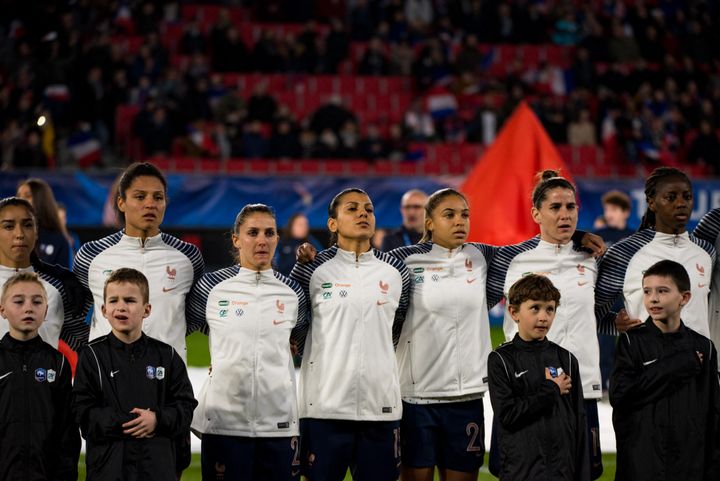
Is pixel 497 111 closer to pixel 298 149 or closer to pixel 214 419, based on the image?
pixel 298 149

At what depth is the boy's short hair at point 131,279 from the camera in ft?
16.9

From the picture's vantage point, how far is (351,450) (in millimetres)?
5555

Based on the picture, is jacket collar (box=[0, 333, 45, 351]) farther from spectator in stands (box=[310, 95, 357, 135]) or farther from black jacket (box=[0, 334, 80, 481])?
spectator in stands (box=[310, 95, 357, 135])

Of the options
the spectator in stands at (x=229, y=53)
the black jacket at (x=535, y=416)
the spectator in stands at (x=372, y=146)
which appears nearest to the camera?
the black jacket at (x=535, y=416)

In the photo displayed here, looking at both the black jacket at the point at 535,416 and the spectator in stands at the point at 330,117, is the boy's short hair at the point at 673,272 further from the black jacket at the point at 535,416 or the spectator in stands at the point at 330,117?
the spectator in stands at the point at 330,117

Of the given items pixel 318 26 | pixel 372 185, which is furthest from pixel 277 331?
pixel 318 26

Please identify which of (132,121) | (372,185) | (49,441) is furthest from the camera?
(132,121)

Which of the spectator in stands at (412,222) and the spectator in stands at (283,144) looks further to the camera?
the spectator in stands at (283,144)

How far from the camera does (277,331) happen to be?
18.0 feet

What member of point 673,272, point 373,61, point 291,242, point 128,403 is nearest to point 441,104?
point 373,61

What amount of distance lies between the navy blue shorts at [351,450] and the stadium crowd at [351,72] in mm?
11161

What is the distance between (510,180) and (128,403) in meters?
7.01

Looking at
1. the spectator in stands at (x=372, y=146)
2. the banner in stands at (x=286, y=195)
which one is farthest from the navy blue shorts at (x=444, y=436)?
the spectator in stands at (x=372, y=146)

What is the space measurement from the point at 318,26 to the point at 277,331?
16352 millimetres
